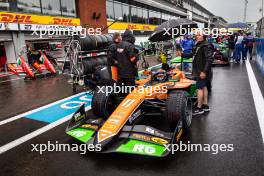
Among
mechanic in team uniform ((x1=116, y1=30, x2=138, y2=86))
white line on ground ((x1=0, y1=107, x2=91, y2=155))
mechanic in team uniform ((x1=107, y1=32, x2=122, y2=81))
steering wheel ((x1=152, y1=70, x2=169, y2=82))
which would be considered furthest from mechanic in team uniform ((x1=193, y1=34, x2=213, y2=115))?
white line on ground ((x1=0, y1=107, x2=91, y2=155))

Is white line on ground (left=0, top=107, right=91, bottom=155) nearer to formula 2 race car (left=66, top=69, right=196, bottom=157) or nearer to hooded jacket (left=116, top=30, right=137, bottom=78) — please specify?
formula 2 race car (left=66, top=69, right=196, bottom=157)

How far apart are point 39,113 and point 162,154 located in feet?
12.5

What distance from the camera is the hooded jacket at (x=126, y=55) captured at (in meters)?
4.95

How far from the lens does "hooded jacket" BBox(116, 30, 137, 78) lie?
495 cm

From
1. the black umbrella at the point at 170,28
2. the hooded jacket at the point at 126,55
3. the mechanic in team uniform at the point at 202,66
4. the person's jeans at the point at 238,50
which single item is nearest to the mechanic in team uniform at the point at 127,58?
the hooded jacket at the point at 126,55

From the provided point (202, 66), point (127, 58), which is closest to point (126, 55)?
point (127, 58)

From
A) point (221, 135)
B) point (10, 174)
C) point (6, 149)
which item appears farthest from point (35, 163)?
point (221, 135)

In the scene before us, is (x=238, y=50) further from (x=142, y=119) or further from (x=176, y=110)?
(x=176, y=110)

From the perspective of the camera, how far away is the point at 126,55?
5.02 metres

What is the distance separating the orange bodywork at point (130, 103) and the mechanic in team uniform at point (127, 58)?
0.86ft

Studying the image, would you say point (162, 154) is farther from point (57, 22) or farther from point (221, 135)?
point (57, 22)

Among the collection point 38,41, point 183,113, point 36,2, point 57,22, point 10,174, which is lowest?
point 10,174

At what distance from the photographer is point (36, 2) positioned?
57.0 ft

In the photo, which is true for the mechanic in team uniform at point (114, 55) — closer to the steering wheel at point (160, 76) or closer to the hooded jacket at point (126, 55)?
the hooded jacket at point (126, 55)
